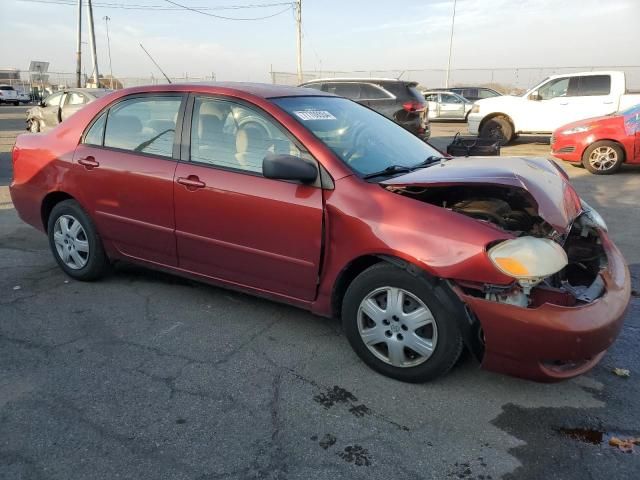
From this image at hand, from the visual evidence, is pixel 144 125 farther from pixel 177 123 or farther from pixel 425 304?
pixel 425 304

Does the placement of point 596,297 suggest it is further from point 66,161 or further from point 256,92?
point 66,161

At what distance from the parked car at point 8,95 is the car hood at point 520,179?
135ft

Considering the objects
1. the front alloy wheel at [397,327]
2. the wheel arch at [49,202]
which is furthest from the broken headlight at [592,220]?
the wheel arch at [49,202]

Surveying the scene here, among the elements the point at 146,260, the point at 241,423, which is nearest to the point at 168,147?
the point at 146,260

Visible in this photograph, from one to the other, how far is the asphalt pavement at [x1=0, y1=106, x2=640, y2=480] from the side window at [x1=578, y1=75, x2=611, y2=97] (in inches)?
454

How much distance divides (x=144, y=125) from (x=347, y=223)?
75.1 inches

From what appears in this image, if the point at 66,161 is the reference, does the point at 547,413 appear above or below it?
below

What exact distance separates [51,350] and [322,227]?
1871 millimetres

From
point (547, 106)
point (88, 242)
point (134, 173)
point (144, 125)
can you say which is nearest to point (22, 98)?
point (547, 106)

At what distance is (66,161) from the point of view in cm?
424

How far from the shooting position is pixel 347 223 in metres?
3.00

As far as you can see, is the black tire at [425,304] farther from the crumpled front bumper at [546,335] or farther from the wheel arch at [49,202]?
the wheel arch at [49,202]

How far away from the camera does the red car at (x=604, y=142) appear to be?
945 centimetres

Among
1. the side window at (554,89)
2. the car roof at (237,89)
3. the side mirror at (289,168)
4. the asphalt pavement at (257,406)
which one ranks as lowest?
the asphalt pavement at (257,406)
